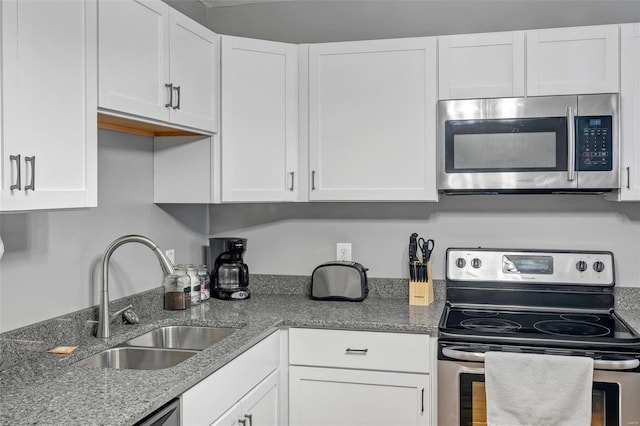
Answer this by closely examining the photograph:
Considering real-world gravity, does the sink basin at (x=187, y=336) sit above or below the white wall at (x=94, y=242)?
below

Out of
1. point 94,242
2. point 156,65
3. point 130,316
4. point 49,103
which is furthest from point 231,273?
point 49,103

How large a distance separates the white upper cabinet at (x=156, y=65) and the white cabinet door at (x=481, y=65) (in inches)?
41.0

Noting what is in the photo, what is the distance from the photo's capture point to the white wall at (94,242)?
193cm

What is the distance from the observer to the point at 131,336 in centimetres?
222

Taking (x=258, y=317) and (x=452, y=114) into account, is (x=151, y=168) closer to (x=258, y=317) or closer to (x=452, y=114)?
(x=258, y=317)

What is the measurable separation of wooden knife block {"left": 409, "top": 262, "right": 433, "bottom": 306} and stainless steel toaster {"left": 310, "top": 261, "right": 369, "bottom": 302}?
242 mm

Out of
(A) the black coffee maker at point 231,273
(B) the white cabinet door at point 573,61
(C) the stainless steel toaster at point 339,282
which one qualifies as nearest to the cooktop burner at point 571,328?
(C) the stainless steel toaster at point 339,282

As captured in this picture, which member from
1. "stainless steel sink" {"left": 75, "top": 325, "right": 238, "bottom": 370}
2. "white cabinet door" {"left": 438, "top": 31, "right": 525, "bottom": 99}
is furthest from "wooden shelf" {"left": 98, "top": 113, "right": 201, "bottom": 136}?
"white cabinet door" {"left": 438, "top": 31, "right": 525, "bottom": 99}

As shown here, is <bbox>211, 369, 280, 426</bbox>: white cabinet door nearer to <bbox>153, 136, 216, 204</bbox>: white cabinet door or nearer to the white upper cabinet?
<bbox>153, 136, 216, 204</bbox>: white cabinet door

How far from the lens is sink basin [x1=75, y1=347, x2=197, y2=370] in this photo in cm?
211

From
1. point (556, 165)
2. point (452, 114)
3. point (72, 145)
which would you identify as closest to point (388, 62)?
point (452, 114)

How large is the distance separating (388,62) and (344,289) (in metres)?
1.10

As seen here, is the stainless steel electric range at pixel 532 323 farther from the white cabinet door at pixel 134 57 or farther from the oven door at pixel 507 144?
the white cabinet door at pixel 134 57

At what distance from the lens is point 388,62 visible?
270cm
